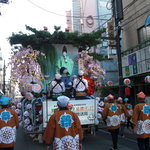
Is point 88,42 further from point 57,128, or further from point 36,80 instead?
point 57,128

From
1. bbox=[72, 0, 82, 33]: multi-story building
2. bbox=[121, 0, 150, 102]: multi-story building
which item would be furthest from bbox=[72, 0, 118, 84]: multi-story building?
bbox=[121, 0, 150, 102]: multi-story building

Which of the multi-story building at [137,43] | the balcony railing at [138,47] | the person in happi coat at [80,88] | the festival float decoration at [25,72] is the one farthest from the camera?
the multi-story building at [137,43]

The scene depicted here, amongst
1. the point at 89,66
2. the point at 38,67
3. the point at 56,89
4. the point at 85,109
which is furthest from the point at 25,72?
the point at 85,109

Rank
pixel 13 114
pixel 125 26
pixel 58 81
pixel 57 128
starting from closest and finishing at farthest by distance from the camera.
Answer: pixel 57 128 < pixel 13 114 < pixel 58 81 < pixel 125 26

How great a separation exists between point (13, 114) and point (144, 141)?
3602mm

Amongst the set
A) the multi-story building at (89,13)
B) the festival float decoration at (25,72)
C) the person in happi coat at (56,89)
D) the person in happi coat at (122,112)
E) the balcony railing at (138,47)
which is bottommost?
the person in happi coat at (122,112)

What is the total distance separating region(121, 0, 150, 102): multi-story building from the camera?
47.7 feet

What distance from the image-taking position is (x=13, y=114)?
5938 mm

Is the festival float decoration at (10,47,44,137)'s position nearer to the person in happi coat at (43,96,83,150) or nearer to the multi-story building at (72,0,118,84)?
the person in happi coat at (43,96,83,150)

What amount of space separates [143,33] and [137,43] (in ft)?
2.85

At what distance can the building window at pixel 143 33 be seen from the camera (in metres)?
15.2

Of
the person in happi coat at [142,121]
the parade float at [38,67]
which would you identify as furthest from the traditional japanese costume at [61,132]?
the parade float at [38,67]

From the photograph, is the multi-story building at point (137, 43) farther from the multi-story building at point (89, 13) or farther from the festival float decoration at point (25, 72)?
the multi-story building at point (89, 13)

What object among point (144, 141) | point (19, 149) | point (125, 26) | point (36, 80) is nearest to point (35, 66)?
point (36, 80)
